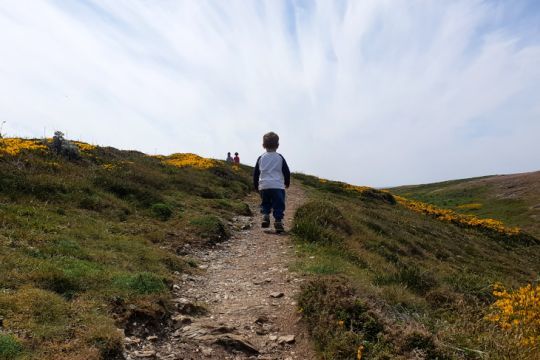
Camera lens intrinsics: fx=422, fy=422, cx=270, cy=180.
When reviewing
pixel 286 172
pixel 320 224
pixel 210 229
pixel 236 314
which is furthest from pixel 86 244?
pixel 320 224

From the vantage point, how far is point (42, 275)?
22.9ft

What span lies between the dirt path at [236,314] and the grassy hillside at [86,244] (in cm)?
47

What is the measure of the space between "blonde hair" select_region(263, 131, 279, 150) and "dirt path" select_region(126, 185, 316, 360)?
3335 mm

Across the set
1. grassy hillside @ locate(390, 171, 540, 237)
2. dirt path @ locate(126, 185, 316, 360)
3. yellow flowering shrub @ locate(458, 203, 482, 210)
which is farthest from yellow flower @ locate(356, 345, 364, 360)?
yellow flowering shrub @ locate(458, 203, 482, 210)

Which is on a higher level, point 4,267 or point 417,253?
point 4,267

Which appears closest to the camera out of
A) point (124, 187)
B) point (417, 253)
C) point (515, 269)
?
point (124, 187)

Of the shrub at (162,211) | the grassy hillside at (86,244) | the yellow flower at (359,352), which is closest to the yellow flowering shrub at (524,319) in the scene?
the yellow flower at (359,352)

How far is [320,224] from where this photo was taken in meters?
14.0

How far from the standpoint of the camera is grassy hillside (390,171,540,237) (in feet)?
158

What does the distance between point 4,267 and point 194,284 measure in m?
3.49

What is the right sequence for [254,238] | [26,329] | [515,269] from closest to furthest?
[26,329] < [254,238] < [515,269]

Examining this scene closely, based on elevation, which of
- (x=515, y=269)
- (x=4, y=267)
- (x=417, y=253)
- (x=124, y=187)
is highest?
(x=124, y=187)

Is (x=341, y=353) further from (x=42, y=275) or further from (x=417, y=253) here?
(x=417, y=253)

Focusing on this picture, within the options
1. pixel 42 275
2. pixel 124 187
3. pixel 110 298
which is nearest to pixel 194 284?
pixel 110 298
